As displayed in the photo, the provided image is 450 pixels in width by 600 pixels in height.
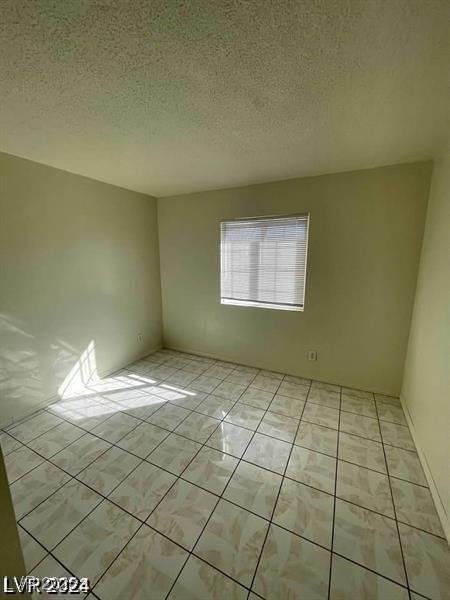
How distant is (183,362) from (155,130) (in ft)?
8.95

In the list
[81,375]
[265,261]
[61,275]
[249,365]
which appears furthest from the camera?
[249,365]

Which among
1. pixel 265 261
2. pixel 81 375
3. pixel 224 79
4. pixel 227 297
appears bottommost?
pixel 81 375

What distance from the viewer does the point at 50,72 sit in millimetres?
1088

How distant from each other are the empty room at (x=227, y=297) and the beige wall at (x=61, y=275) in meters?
0.02

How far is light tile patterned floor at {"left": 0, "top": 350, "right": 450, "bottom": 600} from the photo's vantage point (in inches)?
44.6

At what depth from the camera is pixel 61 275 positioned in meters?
2.43

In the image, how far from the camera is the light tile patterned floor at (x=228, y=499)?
3.71 feet

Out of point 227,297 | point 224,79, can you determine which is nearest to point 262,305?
point 227,297

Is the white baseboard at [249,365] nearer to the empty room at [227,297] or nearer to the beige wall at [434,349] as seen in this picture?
the empty room at [227,297]

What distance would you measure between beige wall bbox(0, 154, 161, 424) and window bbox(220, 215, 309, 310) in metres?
1.25

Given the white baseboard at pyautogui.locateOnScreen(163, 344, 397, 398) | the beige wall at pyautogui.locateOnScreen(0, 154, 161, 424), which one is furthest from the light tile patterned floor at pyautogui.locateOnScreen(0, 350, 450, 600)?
the beige wall at pyautogui.locateOnScreen(0, 154, 161, 424)

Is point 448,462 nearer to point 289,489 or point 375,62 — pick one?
point 289,489

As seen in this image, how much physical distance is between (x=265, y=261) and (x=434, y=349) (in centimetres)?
178

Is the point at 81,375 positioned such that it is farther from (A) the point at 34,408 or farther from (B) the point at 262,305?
(B) the point at 262,305
